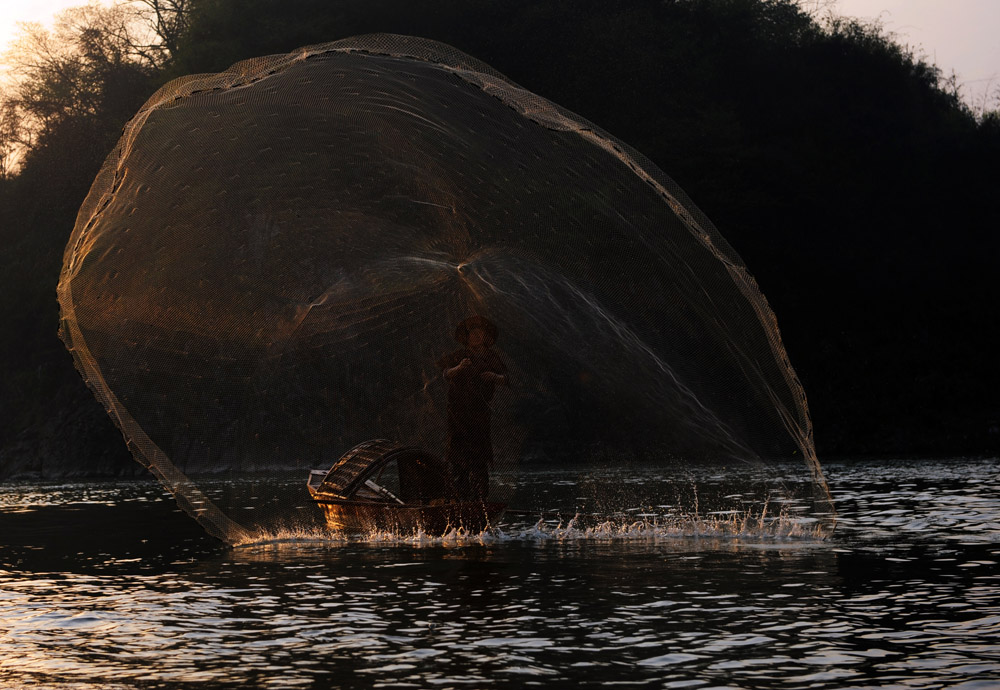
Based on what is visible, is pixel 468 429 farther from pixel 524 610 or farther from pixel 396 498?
pixel 524 610

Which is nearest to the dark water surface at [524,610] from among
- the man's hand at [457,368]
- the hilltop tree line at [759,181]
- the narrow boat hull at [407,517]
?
the narrow boat hull at [407,517]

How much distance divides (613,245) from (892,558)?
15.1 feet

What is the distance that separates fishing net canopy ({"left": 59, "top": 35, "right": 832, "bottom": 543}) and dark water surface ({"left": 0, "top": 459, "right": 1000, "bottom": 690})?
1.12 m

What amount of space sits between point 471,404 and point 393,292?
1766mm

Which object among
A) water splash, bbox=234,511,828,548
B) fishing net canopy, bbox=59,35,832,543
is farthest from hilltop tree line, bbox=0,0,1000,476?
fishing net canopy, bbox=59,35,832,543

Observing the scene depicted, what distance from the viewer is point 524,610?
1098 centimetres

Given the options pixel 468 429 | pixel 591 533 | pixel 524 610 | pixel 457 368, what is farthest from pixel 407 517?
pixel 524 610

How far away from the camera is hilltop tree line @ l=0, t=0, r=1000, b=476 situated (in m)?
45.1

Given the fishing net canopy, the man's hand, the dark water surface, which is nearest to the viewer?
the dark water surface

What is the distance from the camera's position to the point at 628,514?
60.7 ft

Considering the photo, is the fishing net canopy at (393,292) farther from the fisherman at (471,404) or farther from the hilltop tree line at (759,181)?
the hilltop tree line at (759,181)

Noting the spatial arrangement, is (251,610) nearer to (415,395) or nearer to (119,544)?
(415,395)

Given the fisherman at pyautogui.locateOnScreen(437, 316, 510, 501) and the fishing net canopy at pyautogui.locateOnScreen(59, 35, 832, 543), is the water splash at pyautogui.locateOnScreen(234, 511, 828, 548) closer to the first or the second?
the fishing net canopy at pyautogui.locateOnScreen(59, 35, 832, 543)

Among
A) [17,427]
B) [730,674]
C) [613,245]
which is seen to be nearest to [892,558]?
[613,245]
